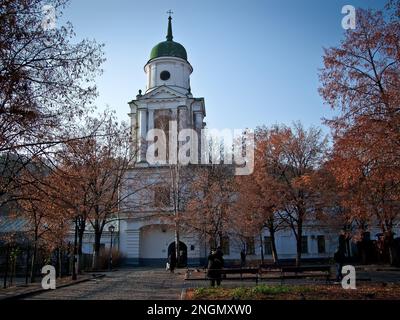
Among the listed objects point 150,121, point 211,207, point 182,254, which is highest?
point 150,121

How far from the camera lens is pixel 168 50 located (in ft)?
150

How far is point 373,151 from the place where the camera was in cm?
1557

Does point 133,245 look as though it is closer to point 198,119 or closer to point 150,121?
point 150,121

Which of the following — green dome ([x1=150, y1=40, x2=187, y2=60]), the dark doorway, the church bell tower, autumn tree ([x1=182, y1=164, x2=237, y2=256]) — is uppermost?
green dome ([x1=150, y1=40, x2=187, y2=60])

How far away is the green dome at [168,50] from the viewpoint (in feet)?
150

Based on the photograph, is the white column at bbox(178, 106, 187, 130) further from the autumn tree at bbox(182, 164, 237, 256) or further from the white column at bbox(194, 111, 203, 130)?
the autumn tree at bbox(182, 164, 237, 256)

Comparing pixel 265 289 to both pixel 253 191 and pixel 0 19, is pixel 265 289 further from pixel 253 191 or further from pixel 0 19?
pixel 253 191

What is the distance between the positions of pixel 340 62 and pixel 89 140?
11.1 m

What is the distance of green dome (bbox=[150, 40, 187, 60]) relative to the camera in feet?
150

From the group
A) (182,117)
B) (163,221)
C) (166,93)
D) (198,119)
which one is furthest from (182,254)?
(166,93)

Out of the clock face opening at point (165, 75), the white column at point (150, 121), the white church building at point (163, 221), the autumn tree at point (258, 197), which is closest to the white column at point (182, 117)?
the white church building at point (163, 221)

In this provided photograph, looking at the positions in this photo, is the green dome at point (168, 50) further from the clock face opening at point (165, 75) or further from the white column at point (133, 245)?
the white column at point (133, 245)

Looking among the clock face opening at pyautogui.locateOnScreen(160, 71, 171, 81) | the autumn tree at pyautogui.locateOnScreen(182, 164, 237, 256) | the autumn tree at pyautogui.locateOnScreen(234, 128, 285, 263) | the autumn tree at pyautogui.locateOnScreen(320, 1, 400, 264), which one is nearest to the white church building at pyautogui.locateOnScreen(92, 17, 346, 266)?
the clock face opening at pyautogui.locateOnScreen(160, 71, 171, 81)

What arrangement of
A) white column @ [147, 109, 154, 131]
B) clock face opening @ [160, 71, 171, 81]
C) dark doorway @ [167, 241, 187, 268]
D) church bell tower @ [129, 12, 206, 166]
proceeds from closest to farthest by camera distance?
dark doorway @ [167, 241, 187, 268], white column @ [147, 109, 154, 131], church bell tower @ [129, 12, 206, 166], clock face opening @ [160, 71, 171, 81]
